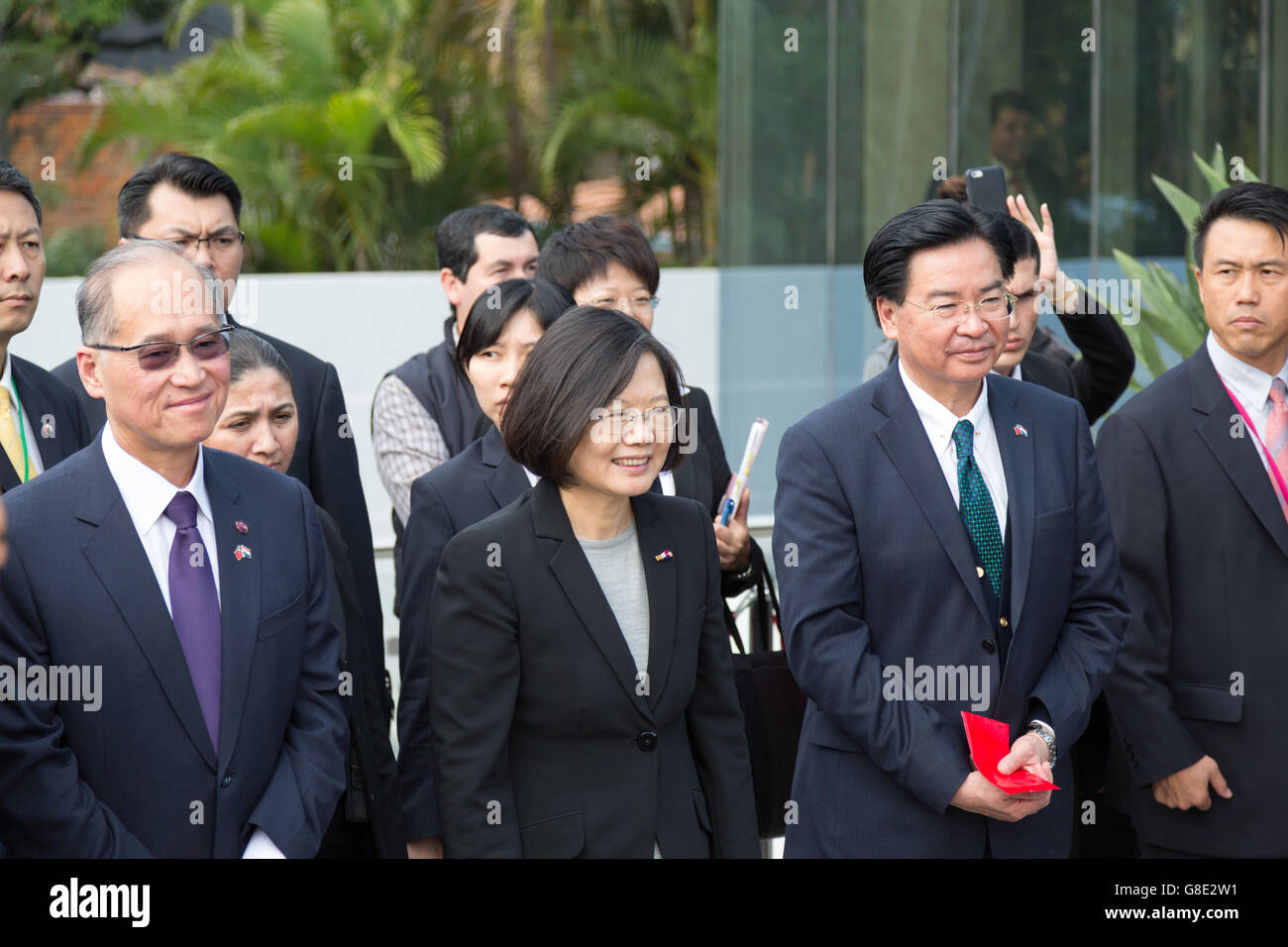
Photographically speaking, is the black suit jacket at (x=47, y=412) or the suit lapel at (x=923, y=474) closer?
the suit lapel at (x=923, y=474)

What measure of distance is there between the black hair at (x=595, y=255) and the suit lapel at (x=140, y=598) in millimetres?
1819

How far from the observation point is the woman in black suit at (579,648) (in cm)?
265

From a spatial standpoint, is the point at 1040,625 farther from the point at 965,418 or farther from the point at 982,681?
the point at 965,418

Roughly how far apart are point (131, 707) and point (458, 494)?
953 mm

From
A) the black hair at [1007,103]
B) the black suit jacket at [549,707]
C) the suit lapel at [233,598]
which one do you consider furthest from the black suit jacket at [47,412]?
the black hair at [1007,103]

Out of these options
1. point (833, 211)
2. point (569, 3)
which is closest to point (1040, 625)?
point (833, 211)

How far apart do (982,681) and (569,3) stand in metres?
12.2

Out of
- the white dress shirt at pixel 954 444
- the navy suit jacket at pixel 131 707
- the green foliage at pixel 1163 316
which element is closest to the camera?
the navy suit jacket at pixel 131 707

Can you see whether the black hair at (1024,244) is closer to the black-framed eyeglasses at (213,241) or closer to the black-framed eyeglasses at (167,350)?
the black-framed eyeglasses at (213,241)

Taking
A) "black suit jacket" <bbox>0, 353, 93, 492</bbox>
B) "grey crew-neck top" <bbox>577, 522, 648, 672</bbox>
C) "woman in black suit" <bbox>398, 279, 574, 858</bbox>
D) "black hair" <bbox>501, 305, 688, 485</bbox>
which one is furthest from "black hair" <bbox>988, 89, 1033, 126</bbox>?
"black suit jacket" <bbox>0, 353, 93, 492</bbox>

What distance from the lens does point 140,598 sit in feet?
7.97

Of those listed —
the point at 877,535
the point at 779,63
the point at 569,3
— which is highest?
the point at 569,3

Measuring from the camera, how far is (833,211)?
27.5 ft
